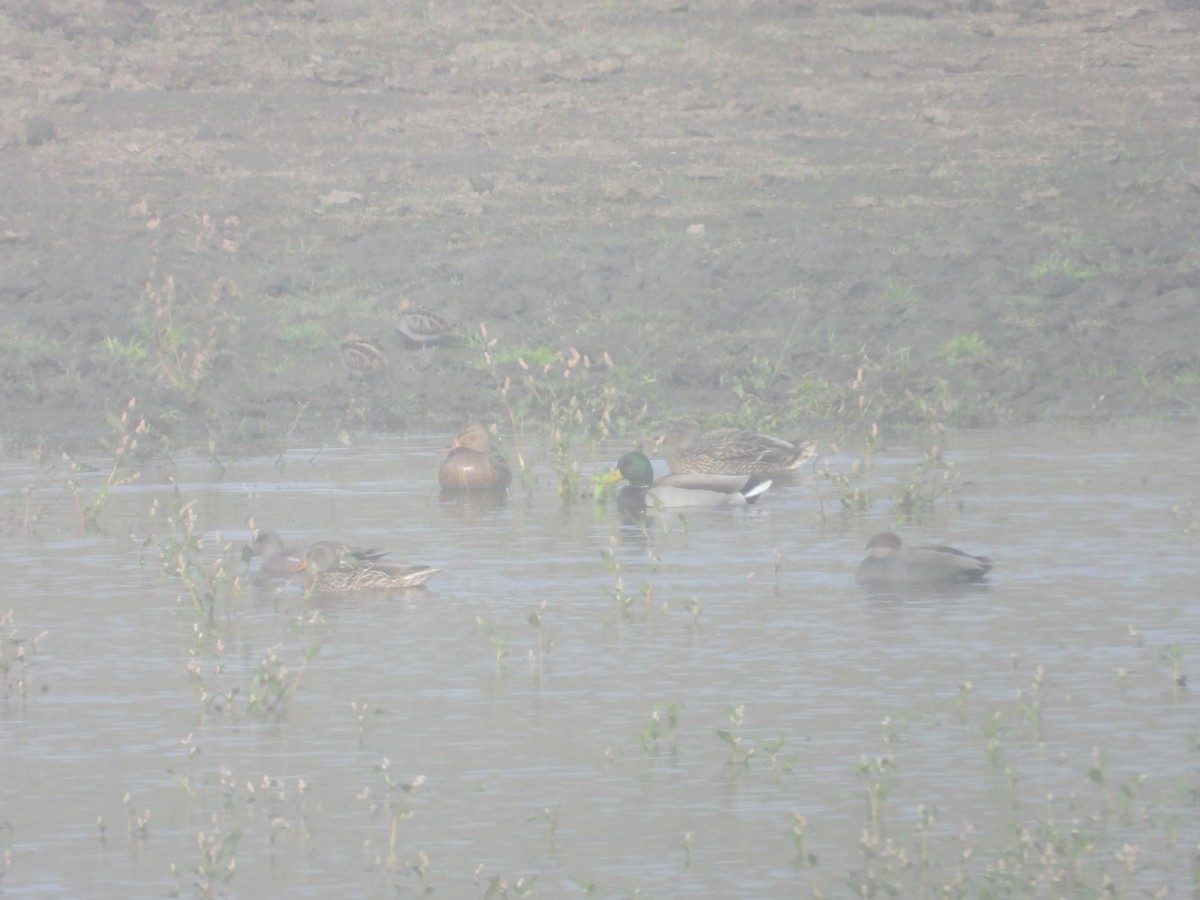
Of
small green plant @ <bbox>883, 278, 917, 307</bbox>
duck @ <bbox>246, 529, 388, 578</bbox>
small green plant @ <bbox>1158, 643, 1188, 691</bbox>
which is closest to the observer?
small green plant @ <bbox>1158, 643, 1188, 691</bbox>

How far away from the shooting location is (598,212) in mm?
22453

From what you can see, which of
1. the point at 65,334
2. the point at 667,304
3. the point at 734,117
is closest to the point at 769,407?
the point at 667,304

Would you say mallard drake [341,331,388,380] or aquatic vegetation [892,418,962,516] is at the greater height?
aquatic vegetation [892,418,962,516]

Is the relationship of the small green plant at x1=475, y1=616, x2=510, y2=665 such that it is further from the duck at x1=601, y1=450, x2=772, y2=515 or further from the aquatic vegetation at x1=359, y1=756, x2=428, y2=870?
the duck at x1=601, y1=450, x2=772, y2=515

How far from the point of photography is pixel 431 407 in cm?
1802

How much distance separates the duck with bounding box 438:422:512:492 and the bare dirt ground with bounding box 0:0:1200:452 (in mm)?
988

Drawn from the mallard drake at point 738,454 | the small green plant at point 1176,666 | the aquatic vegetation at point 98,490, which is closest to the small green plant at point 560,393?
the mallard drake at point 738,454

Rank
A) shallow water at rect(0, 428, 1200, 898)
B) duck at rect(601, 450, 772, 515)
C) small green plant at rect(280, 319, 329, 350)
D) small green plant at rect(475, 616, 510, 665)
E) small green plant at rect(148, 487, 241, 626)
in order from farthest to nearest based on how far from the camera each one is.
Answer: small green plant at rect(280, 319, 329, 350) → duck at rect(601, 450, 772, 515) → small green plant at rect(148, 487, 241, 626) → small green plant at rect(475, 616, 510, 665) → shallow water at rect(0, 428, 1200, 898)

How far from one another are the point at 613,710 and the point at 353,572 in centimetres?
284

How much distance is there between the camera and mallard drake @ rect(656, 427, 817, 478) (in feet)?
48.1

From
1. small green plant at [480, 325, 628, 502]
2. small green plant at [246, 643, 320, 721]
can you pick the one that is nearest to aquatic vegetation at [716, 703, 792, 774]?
small green plant at [246, 643, 320, 721]

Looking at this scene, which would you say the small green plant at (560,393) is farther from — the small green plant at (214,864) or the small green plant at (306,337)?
the small green plant at (214,864)

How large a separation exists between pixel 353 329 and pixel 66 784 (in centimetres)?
1165

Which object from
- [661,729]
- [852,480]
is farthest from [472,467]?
[661,729]
